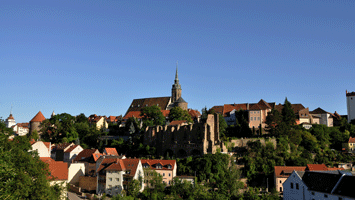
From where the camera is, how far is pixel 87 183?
182 ft

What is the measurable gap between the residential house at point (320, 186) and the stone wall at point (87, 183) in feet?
101

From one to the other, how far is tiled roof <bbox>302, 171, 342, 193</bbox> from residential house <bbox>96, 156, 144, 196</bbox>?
→ 25.4 m

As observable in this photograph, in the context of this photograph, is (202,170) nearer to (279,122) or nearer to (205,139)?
(205,139)

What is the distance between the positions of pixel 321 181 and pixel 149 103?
7887 cm

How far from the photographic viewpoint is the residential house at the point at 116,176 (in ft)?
173

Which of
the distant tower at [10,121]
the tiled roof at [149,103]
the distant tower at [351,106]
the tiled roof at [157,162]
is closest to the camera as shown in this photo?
the tiled roof at [157,162]

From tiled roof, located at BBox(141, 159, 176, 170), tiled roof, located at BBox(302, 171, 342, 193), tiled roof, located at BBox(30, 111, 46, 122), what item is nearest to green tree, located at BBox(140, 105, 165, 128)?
tiled roof, located at BBox(141, 159, 176, 170)

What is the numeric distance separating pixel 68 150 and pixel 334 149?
195 ft

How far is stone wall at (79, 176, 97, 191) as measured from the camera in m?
55.1

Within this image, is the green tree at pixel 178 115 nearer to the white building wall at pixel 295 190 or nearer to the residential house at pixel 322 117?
the residential house at pixel 322 117

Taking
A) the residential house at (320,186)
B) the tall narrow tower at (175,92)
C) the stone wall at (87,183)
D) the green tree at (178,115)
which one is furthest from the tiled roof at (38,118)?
the residential house at (320,186)

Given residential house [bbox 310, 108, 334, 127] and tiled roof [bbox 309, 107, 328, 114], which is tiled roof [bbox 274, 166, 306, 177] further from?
tiled roof [bbox 309, 107, 328, 114]

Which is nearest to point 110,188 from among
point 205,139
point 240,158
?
point 205,139

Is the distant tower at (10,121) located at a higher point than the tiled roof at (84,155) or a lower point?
higher
